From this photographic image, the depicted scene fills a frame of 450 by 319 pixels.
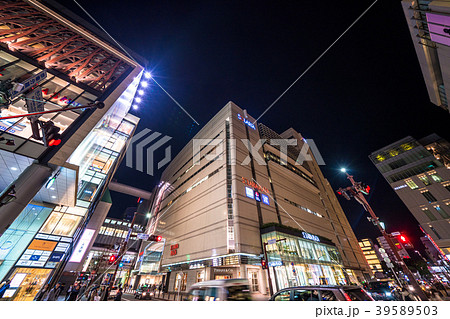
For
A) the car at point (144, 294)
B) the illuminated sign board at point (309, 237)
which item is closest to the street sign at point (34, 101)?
the car at point (144, 294)

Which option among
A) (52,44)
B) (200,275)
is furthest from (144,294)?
(52,44)

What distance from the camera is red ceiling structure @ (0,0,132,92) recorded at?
1402 centimetres

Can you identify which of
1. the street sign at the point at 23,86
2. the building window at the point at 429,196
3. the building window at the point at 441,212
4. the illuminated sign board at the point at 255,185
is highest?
the building window at the point at 429,196

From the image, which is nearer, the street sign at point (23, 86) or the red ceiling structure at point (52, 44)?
the street sign at point (23, 86)

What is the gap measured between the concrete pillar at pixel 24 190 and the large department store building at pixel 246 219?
19163 millimetres

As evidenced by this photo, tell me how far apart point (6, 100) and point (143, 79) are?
936 inches

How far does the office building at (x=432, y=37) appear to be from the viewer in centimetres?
1198

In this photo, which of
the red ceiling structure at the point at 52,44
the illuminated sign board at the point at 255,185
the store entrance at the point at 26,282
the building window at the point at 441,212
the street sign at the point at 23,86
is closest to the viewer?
the street sign at the point at 23,86

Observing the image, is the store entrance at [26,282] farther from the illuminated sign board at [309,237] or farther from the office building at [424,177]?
the office building at [424,177]

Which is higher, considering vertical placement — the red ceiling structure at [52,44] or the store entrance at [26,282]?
the red ceiling structure at [52,44]

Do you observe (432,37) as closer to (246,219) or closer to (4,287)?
(246,219)

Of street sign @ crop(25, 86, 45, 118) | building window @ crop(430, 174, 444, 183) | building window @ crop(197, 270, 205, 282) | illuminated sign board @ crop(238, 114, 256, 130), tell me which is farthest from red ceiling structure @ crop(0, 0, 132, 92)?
building window @ crop(430, 174, 444, 183)

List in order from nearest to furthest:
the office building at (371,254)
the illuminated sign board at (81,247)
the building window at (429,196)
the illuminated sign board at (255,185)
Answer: the illuminated sign board at (81,247), the illuminated sign board at (255,185), the building window at (429,196), the office building at (371,254)

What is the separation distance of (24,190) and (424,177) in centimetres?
6560
